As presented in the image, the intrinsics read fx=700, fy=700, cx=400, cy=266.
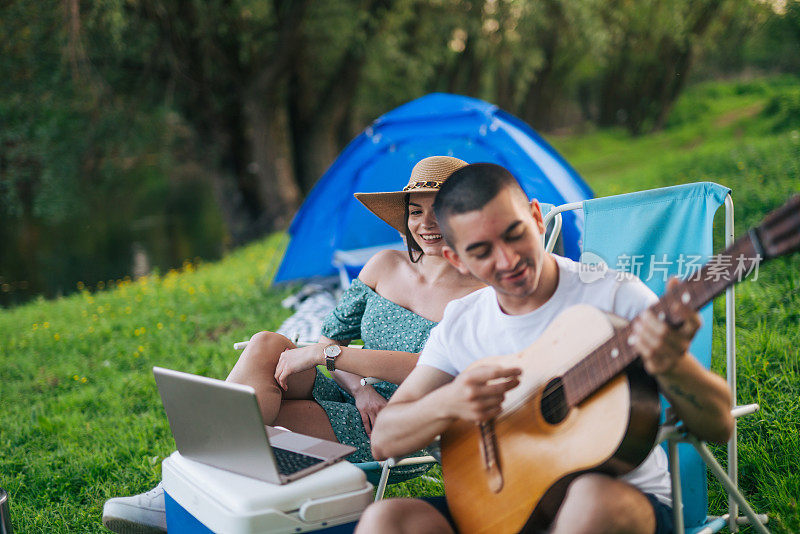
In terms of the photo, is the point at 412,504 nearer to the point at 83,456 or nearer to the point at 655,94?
the point at 83,456

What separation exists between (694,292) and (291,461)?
103 cm

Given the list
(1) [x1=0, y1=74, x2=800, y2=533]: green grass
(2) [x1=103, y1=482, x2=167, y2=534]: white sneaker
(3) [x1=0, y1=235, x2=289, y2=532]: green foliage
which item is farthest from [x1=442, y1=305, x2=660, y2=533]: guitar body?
(3) [x1=0, y1=235, x2=289, y2=532]: green foliage

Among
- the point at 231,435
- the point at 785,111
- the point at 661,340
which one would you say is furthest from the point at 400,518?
the point at 785,111

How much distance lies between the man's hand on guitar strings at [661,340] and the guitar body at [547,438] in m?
0.12

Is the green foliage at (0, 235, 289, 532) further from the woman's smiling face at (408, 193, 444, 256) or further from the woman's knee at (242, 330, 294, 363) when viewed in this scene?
the woman's smiling face at (408, 193, 444, 256)

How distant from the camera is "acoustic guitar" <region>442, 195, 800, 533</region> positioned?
4.01 feet

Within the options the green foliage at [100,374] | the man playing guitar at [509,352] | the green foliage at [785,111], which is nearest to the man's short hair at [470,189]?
the man playing guitar at [509,352]

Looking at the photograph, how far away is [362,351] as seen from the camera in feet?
7.63

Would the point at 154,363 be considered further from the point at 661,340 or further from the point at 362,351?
the point at 661,340

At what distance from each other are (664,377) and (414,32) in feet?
35.6

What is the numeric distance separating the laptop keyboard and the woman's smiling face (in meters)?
0.92

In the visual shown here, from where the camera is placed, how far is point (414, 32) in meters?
11.4

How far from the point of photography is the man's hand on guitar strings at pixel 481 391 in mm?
1501

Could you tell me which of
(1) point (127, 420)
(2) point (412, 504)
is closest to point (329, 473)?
(2) point (412, 504)
